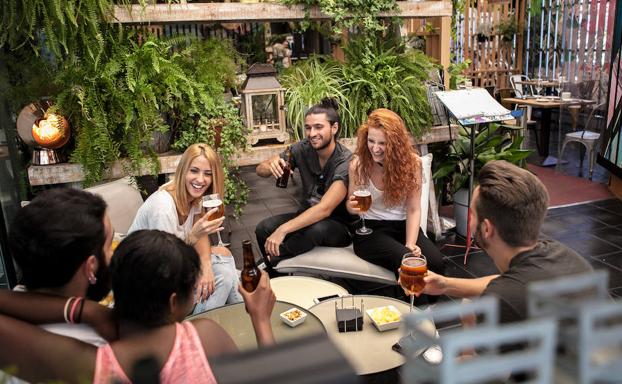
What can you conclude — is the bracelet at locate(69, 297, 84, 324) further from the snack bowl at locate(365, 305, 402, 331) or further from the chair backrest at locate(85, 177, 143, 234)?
the chair backrest at locate(85, 177, 143, 234)

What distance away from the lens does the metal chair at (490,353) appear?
1.25 ft

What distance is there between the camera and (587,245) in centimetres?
414

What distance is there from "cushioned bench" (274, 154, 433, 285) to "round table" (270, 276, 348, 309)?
296 mm

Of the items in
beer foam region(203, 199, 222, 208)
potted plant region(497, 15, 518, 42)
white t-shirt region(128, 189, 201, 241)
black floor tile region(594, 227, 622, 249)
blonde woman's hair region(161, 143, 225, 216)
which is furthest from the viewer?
potted plant region(497, 15, 518, 42)

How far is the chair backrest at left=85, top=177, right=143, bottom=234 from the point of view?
3064 mm

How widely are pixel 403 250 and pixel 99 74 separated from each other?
2.12 metres

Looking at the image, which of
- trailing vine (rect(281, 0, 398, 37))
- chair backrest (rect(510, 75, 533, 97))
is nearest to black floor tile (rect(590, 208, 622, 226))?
trailing vine (rect(281, 0, 398, 37))

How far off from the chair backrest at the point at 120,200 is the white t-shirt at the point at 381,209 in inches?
57.4

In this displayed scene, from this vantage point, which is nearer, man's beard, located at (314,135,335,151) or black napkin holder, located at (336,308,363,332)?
black napkin holder, located at (336,308,363,332)

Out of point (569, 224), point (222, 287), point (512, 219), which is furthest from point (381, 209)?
point (569, 224)

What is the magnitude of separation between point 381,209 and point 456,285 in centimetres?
146

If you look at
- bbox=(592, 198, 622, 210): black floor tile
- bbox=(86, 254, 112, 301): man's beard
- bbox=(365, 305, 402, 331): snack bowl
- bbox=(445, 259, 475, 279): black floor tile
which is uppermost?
bbox=(86, 254, 112, 301): man's beard

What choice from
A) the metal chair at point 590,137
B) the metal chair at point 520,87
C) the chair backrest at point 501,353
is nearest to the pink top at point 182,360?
the chair backrest at point 501,353

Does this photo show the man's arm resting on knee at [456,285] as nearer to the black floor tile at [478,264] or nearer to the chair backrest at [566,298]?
the chair backrest at [566,298]
